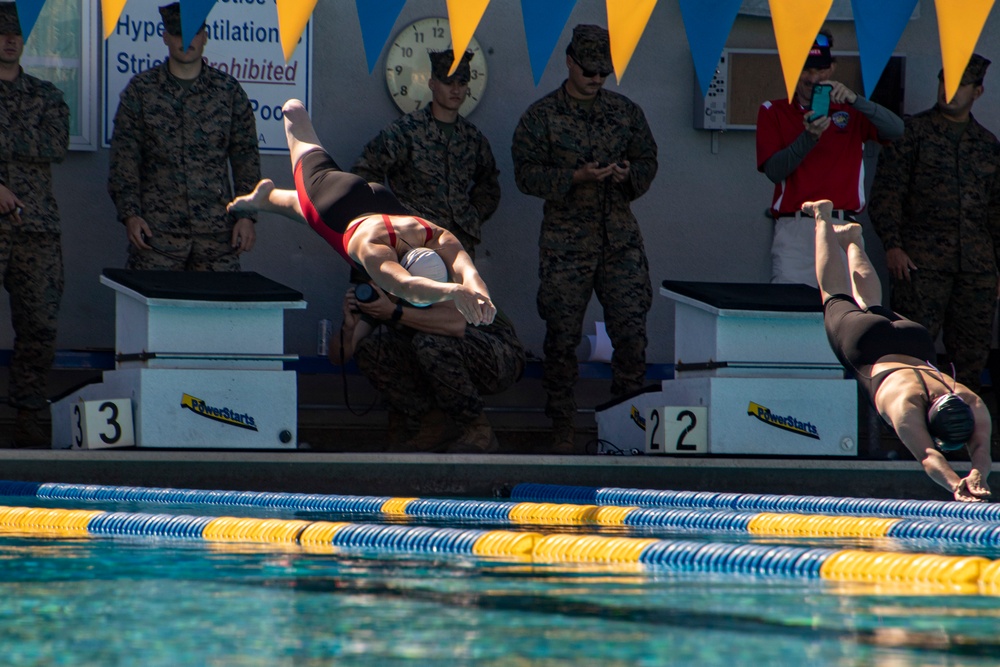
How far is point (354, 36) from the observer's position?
10.2 m

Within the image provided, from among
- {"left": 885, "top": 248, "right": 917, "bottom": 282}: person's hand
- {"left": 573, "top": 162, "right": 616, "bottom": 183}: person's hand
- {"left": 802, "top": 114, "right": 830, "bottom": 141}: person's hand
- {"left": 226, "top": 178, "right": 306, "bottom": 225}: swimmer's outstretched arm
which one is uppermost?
{"left": 802, "top": 114, "right": 830, "bottom": 141}: person's hand

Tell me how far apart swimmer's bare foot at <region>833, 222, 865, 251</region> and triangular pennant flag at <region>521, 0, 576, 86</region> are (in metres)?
1.74

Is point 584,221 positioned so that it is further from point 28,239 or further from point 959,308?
point 28,239

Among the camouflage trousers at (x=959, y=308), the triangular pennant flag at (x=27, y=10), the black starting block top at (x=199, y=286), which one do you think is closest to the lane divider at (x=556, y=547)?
the black starting block top at (x=199, y=286)

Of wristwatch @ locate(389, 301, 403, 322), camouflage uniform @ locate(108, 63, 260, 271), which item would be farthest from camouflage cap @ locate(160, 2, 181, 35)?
wristwatch @ locate(389, 301, 403, 322)

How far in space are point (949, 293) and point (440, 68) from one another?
3.54 m

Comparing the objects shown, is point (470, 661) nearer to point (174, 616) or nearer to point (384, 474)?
point (174, 616)

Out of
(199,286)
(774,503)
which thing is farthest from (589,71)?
(774,503)

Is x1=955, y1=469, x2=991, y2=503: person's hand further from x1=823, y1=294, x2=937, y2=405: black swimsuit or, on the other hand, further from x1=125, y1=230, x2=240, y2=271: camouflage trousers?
x1=125, y1=230, x2=240, y2=271: camouflage trousers

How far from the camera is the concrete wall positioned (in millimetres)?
9836

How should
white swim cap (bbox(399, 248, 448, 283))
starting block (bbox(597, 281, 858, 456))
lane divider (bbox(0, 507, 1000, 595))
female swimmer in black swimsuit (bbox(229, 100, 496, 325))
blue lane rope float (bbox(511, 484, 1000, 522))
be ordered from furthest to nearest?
starting block (bbox(597, 281, 858, 456))
blue lane rope float (bbox(511, 484, 1000, 522))
white swim cap (bbox(399, 248, 448, 283))
female swimmer in black swimsuit (bbox(229, 100, 496, 325))
lane divider (bbox(0, 507, 1000, 595))

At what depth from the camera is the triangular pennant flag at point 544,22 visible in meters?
7.46

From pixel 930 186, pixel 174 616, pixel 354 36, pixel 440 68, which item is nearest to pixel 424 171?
pixel 440 68

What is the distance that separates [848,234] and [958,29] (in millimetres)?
1192
